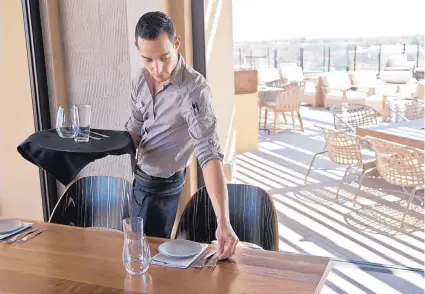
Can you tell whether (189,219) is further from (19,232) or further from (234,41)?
(234,41)

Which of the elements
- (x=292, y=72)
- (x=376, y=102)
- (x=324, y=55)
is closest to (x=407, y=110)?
(x=376, y=102)

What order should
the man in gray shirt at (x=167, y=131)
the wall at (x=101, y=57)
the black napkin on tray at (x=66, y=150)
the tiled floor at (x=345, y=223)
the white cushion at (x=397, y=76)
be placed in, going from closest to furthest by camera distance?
the man in gray shirt at (x=167, y=131) < the black napkin on tray at (x=66, y=150) < the wall at (x=101, y=57) < the tiled floor at (x=345, y=223) < the white cushion at (x=397, y=76)

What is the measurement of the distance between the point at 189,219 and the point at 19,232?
62 cm

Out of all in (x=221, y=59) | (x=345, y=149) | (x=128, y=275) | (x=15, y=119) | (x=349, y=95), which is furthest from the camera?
(x=349, y=95)

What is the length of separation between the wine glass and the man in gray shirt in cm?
24

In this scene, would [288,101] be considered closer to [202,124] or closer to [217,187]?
[202,124]

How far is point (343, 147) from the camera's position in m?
3.92

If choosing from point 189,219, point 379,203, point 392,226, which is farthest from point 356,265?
point 189,219

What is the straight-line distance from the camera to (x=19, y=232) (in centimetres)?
170

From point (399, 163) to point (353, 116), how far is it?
1108mm

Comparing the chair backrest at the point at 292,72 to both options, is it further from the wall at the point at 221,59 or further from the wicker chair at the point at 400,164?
the wicker chair at the point at 400,164

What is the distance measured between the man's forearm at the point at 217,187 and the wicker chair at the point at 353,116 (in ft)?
9.17

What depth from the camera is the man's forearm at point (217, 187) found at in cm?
146

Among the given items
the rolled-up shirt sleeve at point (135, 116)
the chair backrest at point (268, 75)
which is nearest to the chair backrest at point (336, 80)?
the chair backrest at point (268, 75)
